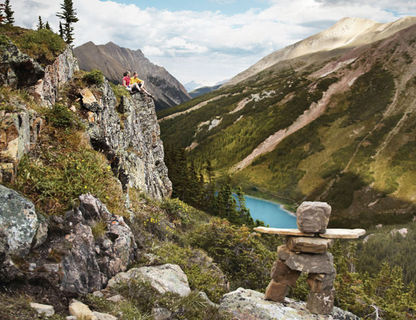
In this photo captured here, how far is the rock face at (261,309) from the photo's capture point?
413 inches

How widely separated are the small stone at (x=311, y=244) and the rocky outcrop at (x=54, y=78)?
13.7m

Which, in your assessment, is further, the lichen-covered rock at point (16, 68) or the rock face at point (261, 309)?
the lichen-covered rock at point (16, 68)

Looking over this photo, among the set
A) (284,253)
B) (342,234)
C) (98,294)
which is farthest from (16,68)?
(342,234)

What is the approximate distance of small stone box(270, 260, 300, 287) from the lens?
1176cm

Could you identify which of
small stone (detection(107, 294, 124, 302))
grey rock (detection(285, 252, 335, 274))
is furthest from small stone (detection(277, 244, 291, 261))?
small stone (detection(107, 294, 124, 302))

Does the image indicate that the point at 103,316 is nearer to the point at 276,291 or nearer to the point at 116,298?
the point at 116,298

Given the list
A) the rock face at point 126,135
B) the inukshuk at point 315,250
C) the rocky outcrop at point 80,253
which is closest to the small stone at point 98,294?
the rocky outcrop at point 80,253

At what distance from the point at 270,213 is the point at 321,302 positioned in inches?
2460

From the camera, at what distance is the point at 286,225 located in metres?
62.2

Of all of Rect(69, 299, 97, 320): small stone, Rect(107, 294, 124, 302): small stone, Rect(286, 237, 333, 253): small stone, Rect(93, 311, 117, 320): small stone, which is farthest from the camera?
Rect(286, 237, 333, 253): small stone

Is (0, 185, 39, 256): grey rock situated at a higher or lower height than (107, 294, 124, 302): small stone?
higher

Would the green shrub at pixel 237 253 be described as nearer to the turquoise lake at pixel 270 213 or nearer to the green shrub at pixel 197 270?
the green shrub at pixel 197 270

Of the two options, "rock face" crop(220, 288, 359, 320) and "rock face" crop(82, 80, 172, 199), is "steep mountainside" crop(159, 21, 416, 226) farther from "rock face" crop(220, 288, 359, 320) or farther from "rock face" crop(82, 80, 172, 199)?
"rock face" crop(220, 288, 359, 320)

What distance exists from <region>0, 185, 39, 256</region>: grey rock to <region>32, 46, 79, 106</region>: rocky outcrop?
817 centimetres
